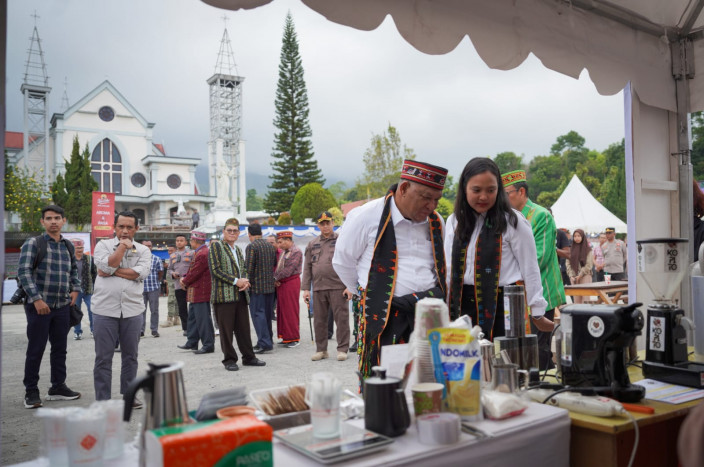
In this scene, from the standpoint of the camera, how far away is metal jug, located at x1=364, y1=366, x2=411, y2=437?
1.46m

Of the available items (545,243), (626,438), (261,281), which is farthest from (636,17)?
(261,281)

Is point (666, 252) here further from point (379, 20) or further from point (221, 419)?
point (221, 419)

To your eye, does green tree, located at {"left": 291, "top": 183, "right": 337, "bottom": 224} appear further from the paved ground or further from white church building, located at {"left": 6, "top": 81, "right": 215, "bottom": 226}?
the paved ground

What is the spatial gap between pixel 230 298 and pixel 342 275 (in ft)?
12.5

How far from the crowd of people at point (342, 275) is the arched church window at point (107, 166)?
37995 millimetres

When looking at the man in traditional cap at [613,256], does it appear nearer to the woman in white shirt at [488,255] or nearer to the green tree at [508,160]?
the woman in white shirt at [488,255]

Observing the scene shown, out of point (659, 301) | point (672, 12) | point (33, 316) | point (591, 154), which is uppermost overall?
point (591, 154)

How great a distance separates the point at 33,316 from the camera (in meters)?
4.90

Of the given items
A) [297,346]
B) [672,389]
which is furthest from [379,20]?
[297,346]

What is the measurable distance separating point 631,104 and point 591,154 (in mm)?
77684

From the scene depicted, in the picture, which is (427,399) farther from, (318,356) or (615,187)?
(615,187)

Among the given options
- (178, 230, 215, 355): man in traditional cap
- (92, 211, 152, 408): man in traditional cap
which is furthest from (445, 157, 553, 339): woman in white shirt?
(178, 230, 215, 355): man in traditional cap

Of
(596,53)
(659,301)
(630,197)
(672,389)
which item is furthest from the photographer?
(630,197)

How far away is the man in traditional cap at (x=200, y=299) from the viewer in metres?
7.39
